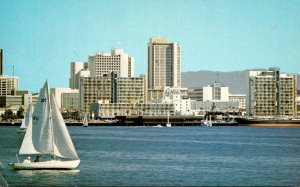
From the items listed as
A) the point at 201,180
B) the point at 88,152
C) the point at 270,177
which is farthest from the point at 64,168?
the point at 88,152

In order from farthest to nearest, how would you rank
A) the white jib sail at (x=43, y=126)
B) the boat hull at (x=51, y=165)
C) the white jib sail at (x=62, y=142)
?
the boat hull at (x=51, y=165) → the white jib sail at (x=43, y=126) → the white jib sail at (x=62, y=142)

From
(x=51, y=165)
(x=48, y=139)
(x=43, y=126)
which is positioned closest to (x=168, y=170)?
(x=51, y=165)

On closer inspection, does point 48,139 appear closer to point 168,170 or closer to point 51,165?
point 51,165

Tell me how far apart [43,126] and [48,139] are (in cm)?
132

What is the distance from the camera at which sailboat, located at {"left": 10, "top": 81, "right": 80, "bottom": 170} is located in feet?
203

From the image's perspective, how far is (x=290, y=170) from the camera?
6919 cm

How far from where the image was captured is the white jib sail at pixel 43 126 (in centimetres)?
6219

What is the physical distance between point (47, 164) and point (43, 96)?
18.4 ft

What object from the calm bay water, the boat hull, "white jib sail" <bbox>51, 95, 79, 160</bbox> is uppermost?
"white jib sail" <bbox>51, 95, 79, 160</bbox>

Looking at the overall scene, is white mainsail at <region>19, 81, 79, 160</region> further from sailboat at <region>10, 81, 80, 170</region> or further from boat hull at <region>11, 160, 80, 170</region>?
boat hull at <region>11, 160, 80, 170</region>

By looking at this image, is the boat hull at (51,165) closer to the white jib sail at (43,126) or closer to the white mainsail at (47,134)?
the white mainsail at (47,134)

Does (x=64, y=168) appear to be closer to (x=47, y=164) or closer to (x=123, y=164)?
(x=47, y=164)

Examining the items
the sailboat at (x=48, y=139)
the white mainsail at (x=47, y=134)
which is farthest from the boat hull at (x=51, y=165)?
the white mainsail at (x=47, y=134)

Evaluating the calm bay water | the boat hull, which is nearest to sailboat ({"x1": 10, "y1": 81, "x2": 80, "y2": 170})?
the boat hull
